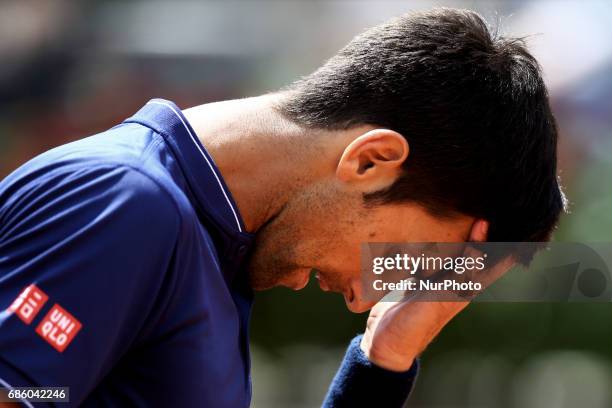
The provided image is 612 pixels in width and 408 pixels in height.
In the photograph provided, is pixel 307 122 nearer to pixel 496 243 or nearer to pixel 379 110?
pixel 379 110

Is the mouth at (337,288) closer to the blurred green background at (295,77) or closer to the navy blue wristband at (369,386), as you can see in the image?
the navy blue wristband at (369,386)

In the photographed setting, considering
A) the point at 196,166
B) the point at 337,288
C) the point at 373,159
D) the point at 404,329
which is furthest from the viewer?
the point at 404,329

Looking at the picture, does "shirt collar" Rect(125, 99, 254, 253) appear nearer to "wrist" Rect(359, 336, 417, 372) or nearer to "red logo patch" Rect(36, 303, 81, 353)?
"red logo patch" Rect(36, 303, 81, 353)

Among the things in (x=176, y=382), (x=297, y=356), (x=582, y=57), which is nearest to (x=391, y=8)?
(x=582, y=57)

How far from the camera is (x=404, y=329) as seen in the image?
7.73 feet

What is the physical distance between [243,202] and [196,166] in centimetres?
17

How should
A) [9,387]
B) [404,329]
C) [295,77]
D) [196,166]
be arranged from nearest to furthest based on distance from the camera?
[9,387] < [196,166] < [404,329] < [295,77]

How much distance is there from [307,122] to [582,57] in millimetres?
3539

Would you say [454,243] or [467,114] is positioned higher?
[467,114]

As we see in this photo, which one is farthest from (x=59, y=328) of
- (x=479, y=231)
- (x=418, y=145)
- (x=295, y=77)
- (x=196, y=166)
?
(x=295, y=77)

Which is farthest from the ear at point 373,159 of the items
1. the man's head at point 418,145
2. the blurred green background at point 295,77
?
the blurred green background at point 295,77

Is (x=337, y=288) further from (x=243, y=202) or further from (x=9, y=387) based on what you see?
(x=9, y=387)

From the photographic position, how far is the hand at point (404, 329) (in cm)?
233

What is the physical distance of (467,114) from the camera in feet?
5.98
